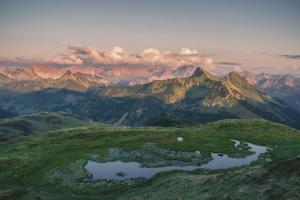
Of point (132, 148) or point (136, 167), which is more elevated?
point (136, 167)

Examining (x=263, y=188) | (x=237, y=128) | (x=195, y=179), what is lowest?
(x=237, y=128)

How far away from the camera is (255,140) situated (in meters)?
123

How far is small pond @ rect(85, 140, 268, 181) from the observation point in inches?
2908

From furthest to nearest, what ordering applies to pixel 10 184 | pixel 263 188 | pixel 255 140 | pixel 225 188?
pixel 255 140
pixel 10 184
pixel 225 188
pixel 263 188

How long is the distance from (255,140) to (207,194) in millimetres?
88018

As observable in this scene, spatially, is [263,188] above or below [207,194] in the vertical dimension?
above

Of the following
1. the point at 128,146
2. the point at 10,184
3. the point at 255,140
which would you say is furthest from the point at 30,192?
the point at 255,140

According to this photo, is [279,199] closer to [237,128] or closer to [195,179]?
[195,179]

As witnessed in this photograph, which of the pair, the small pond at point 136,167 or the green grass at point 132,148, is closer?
the green grass at point 132,148

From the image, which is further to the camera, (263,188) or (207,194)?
(207,194)

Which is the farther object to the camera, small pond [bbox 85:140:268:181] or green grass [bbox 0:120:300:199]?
small pond [bbox 85:140:268:181]

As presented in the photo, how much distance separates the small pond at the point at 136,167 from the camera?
73875 millimetres

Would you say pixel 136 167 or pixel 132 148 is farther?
pixel 132 148

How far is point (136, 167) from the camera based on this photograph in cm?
8138
